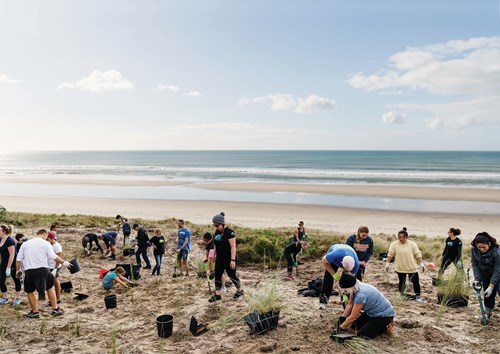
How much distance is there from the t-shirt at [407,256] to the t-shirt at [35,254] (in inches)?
262

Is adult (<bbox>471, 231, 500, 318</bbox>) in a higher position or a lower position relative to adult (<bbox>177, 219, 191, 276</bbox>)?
higher

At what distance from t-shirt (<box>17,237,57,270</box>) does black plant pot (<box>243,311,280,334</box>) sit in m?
3.79

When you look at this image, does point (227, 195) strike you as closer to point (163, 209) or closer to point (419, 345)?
point (163, 209)

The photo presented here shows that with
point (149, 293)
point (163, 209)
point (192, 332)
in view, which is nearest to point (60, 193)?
point (163, 209)

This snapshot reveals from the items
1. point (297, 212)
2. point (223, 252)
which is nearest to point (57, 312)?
point (223, 252)

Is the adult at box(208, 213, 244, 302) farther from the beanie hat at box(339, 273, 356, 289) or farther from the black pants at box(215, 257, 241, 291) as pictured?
the beanie hat at box(339, 273, 356, 289)

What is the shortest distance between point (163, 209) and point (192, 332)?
1926cm

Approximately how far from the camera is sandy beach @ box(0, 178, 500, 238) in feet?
60.0

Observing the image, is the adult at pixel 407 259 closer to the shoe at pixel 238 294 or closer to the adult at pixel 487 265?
the adult at pixel 487 265

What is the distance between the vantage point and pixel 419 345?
14.9 ft

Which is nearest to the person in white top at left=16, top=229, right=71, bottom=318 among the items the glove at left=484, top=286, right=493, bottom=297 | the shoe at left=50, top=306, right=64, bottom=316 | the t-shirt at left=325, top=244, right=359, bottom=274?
the shoe at left=50, top=306, right=64, bottom=316

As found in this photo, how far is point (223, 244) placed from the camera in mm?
6324

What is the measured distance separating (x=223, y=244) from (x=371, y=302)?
9.49 feet

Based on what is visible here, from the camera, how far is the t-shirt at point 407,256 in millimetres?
Answer: 6473
